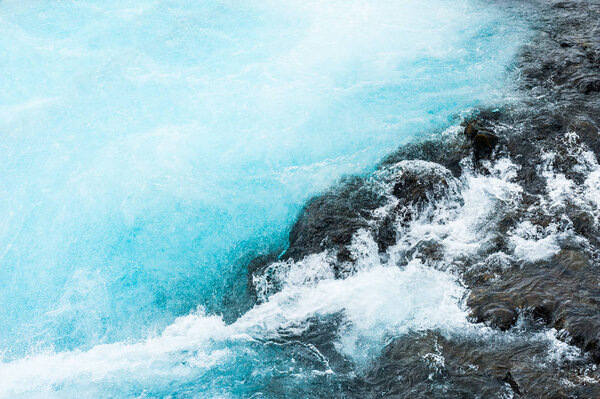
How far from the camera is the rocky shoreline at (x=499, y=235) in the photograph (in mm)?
4062

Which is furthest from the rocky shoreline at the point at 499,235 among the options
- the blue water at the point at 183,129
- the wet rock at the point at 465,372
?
the blue water at the point at 183,129

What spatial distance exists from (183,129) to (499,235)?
554 centimetres

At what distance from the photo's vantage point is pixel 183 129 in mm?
7879

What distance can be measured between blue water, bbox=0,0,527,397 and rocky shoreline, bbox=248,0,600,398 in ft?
1.75

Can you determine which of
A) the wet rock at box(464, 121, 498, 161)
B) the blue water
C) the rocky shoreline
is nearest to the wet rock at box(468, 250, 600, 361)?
the rocky shoreline

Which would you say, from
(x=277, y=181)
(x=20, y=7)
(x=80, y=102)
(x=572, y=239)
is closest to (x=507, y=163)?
(x=572, y=239)

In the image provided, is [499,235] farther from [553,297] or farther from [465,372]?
[465,372]

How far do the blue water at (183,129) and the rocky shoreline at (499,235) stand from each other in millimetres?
532

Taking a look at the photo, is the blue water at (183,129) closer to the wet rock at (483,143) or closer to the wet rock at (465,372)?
the wet rock at (483,143)

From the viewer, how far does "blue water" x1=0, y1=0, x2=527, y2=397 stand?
224 inches

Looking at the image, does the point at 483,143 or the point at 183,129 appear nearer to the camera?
the point at 483,143

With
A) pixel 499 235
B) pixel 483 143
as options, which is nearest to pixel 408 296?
pixel 499 235

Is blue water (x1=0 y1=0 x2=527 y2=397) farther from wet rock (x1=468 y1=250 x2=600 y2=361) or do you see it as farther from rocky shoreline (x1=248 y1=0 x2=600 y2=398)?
wet rock (x1=468 y1=250 x2=600 y2=361)

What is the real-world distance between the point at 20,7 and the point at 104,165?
24.3ft
